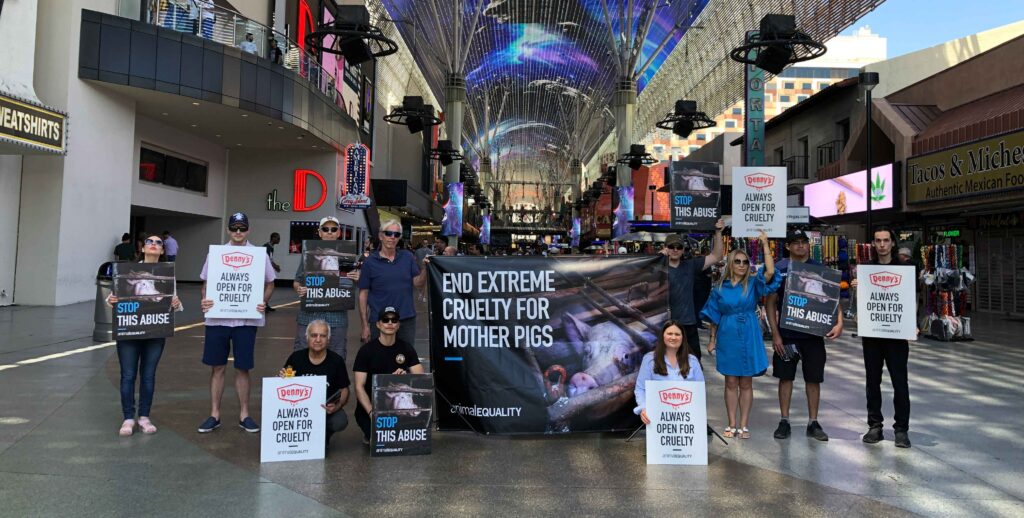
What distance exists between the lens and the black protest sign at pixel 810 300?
18.2 ft

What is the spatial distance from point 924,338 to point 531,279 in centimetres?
1214

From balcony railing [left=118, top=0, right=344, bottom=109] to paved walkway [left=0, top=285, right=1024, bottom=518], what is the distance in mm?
13959

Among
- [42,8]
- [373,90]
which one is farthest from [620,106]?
[42,8]

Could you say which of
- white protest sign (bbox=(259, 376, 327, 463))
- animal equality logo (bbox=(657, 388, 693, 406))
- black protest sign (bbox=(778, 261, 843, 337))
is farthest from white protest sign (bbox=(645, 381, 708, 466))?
white protest sign (bbox=(259, 376, 327, 463))

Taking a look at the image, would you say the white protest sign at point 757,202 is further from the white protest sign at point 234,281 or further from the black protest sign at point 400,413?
the white protest sign at point 234,281

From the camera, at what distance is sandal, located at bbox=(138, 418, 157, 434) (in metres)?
5.35

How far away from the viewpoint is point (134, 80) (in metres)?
16.9

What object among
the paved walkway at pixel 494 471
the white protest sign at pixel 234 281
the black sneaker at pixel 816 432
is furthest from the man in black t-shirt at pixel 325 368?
the black sneaker at pixel 816 432

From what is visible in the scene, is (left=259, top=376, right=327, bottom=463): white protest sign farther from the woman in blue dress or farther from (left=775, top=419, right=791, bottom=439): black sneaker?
(left=775, top=419, right=791, bottom=439): black sneaker

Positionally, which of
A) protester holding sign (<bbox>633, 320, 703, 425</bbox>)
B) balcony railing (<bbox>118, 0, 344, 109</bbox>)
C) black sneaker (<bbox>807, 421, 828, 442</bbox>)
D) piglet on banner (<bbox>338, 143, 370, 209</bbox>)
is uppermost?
balcony railing (<bbox>118, 0, 344, 109</bbox>)

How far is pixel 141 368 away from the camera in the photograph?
5504mm

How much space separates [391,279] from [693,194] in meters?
4.54

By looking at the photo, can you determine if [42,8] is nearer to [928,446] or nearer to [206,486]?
[206,486]

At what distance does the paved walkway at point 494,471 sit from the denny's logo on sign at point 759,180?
243 cm
